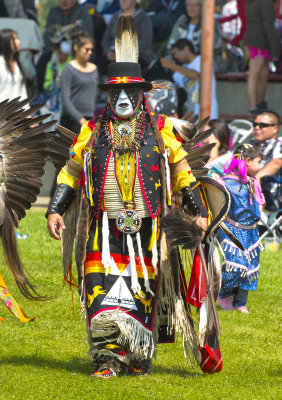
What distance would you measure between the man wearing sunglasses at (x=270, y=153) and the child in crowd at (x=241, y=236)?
199 cm

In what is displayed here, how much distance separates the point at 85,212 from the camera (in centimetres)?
461

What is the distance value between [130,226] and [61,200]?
447mm

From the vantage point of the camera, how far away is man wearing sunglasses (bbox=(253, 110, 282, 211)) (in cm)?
859

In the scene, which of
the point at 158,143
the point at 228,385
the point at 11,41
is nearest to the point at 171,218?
the point at 158,143

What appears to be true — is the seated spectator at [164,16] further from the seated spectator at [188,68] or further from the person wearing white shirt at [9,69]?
the person wearing white shirt at [9,69]

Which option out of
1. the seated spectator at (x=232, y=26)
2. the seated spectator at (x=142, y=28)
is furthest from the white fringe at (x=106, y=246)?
the seated spectator at (x=232, y=26)

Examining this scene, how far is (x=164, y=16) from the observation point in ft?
38.5

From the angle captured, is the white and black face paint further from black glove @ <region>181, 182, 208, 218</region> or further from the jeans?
the jeans

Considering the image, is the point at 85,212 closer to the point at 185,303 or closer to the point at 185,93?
the point at 185,303

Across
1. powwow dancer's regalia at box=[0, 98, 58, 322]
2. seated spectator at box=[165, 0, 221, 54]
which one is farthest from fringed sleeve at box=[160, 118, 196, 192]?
seated spectator at box=[165, 0, 221, 54]

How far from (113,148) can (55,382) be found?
51.3 inches

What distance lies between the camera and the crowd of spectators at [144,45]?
32.7ft

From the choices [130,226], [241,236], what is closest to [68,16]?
[241,236]

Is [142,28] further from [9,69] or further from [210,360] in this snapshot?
[210,360]
